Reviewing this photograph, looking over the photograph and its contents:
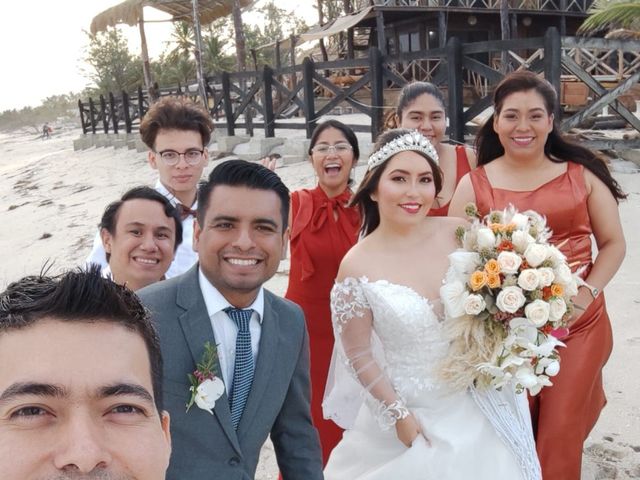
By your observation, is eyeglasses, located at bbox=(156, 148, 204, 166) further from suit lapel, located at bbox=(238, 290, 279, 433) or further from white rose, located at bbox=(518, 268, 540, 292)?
white rose, located at bbox=(518, 268, 540, 292)

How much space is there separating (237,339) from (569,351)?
1.97 metres

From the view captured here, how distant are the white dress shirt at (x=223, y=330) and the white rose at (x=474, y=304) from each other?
944 millimetres

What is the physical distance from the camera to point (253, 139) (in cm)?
1421

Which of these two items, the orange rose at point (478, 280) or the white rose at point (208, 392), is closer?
the white rose at point (208, 392)

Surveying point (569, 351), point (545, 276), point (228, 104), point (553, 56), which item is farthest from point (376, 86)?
point (545, 276)

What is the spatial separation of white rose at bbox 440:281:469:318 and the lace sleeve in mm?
420

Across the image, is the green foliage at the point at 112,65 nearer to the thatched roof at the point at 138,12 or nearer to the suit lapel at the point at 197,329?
the thatched roof at the point at 138,12

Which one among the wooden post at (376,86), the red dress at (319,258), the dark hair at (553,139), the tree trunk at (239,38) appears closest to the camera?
the dark hair at (553,139)

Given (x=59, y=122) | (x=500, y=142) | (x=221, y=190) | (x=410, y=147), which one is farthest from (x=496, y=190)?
(x=59, y=122)

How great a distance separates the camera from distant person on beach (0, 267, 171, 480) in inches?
41.2

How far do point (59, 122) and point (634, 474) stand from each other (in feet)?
247

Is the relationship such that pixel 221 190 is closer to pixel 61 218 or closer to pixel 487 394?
pixel 487 394

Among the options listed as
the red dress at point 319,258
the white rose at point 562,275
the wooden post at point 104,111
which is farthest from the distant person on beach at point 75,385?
the wooden post at point 104,111

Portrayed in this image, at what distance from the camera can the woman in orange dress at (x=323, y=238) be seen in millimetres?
3725
